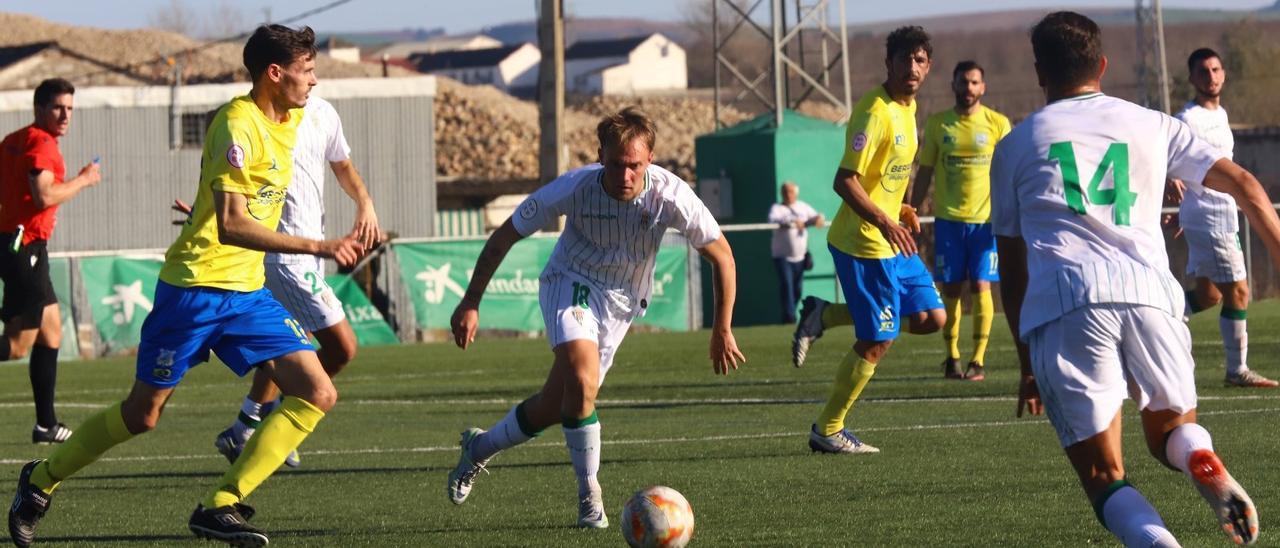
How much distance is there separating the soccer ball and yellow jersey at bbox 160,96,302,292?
176cm

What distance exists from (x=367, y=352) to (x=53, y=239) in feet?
85.0

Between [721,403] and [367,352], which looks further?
[367,352]

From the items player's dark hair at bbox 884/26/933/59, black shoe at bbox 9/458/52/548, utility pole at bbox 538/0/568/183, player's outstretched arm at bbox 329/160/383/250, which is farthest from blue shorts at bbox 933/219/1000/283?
utility pole at bbox 538/0/568/183

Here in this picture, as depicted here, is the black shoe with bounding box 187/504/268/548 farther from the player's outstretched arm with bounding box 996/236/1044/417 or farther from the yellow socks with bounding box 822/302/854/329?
the yellow socks with bounding box 822/302/854/329

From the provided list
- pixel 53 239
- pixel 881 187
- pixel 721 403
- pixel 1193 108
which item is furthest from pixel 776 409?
Result: pixel 53 239

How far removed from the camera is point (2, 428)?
13164 mm

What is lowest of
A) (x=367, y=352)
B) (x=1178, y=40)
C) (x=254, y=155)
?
(x=367, y=352)

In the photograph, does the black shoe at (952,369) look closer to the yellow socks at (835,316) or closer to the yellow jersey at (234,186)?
the yellow socks at (835,316)

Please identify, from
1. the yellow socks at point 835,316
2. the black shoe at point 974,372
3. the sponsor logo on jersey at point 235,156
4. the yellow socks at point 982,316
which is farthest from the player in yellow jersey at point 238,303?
the yellow socks at point 982,316

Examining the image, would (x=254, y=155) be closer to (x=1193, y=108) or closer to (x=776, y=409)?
(x=776, y=409)

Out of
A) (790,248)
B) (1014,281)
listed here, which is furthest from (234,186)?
(790,248)

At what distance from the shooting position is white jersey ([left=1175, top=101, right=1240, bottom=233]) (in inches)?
487

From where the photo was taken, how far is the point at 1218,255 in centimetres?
1259

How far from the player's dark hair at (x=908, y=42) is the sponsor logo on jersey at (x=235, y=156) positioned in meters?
4.17
